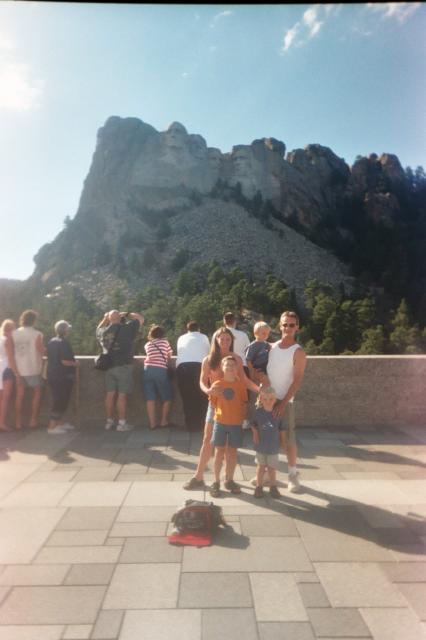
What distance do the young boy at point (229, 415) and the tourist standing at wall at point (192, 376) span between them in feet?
6.28

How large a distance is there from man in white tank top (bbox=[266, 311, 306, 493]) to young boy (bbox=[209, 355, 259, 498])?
25 centimetres

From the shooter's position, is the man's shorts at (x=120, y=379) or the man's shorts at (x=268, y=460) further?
the man's shorts at (x=120, y=379)

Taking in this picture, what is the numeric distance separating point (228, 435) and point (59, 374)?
3197 mm

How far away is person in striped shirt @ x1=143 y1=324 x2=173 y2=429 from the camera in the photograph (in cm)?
680

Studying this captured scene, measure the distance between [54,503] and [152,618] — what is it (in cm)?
189

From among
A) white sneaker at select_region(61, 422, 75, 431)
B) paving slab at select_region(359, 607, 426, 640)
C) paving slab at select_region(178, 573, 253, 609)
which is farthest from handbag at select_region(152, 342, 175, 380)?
paving slab at select_region(359, 607, 426, 640)

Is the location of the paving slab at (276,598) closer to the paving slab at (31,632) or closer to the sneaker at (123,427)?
the paving slab at (31,632)

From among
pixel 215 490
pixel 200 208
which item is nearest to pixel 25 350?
pixel 215 490

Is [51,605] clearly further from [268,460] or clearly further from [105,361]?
[105,361]

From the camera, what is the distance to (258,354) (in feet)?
17.3

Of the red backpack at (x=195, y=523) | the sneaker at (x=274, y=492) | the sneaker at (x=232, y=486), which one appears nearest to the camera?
the red backpack at (x=195, y=523)

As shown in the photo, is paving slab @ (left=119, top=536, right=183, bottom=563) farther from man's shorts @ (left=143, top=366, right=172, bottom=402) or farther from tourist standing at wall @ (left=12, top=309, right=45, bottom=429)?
tourist standing at wall @ (left=12, top=309, right=45, bottom=429)

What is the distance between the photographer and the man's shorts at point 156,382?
22.3ft

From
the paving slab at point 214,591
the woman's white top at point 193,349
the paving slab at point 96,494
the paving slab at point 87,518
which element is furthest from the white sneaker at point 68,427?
the paving slab at point 214,591
